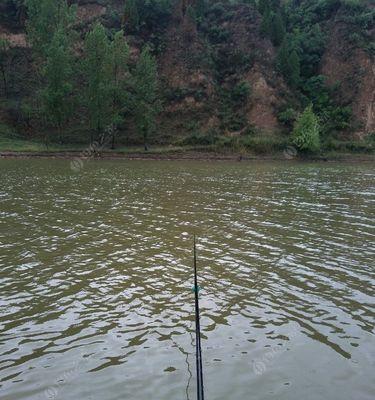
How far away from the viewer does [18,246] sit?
14.2m

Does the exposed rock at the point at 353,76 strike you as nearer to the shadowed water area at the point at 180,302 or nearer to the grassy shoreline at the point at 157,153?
the grassy shoreline at the point at 157,153

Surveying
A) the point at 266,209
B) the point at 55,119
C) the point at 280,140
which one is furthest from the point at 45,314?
the point at 280,140

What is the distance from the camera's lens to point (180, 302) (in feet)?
33.0

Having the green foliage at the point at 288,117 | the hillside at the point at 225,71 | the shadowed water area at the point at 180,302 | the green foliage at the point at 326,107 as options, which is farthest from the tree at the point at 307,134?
the shadowed water area at the point at 180,302

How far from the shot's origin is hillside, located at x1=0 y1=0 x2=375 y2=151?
66.8m

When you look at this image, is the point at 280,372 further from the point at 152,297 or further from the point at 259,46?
the point at 259,46

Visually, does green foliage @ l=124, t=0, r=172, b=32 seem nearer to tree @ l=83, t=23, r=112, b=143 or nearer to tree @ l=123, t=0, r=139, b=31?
tree @ l=123, t=0, r=139, b=31

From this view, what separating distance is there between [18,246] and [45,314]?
5.53 meters

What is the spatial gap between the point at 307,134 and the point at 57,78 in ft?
110

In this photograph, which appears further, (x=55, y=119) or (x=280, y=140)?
(x=280, y=140)

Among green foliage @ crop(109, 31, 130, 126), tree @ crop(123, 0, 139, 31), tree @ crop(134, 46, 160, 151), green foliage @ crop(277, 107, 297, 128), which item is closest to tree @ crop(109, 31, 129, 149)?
green foliage @ crop(109, 31, 130, 126)

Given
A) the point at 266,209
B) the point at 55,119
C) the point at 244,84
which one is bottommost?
the point at 266,209

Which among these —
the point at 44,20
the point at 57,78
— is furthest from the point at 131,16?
the point at 57,78

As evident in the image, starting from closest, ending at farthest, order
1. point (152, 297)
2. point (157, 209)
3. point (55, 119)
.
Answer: point (152, 297)
point (157, 209)
point (55, 119)
